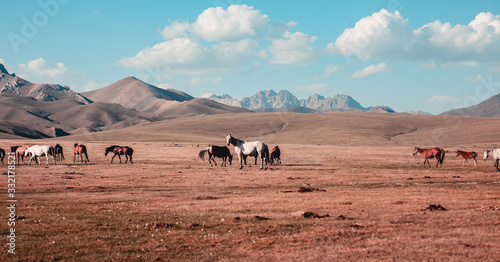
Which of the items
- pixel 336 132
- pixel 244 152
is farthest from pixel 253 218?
pixel 336 132

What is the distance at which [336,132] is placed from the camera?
149m

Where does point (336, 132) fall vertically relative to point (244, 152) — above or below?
above

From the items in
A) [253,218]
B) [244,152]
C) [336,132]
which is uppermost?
[336,132]

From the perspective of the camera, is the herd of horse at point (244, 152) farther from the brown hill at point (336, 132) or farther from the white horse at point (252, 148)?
the brown hill at point (336, 132)

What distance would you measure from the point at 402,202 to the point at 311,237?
329 inches

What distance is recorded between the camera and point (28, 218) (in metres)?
15.3

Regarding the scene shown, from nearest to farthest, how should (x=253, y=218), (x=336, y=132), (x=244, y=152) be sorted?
(x=253, y=218) < (x=244, y=152) < (x=336, y=132)

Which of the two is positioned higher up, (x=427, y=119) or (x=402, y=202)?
(x=427, y=119)

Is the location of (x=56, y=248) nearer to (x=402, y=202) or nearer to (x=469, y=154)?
(x=402, y=202)

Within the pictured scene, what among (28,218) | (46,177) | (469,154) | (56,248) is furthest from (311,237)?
(469,154)

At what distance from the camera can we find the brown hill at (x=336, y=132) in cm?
12538

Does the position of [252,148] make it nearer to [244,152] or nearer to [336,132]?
[244,152]

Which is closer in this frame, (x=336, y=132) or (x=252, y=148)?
(x=252, y=148)

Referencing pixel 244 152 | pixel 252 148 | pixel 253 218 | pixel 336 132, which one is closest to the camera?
pixel 253 218
